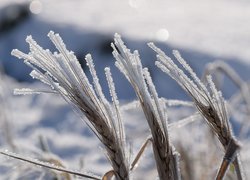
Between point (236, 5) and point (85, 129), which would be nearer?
point (85, 129)

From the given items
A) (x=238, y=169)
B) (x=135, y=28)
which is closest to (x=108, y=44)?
(x=135, y=28)

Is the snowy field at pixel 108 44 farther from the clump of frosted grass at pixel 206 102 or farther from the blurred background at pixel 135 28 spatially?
the clump of frosted grass at pixel 206 102

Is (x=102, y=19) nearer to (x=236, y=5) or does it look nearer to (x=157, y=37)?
(x=157, y=37)

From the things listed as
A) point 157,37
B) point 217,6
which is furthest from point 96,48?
point 217,6

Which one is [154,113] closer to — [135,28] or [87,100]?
[87,100]

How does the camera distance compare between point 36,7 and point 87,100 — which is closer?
point 87,100

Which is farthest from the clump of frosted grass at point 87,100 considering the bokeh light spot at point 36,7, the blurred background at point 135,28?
the bokeh light spot at point 36,7
